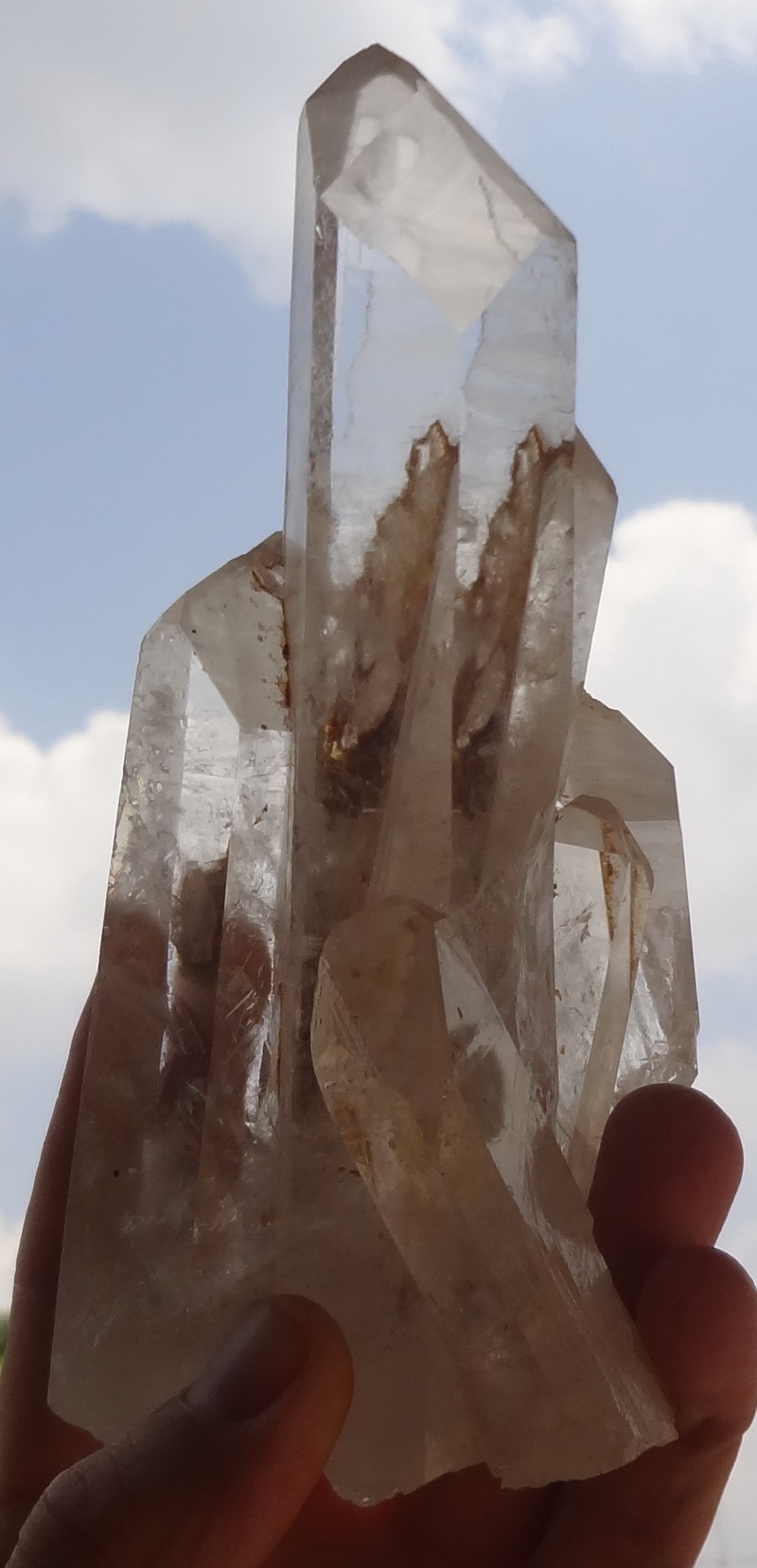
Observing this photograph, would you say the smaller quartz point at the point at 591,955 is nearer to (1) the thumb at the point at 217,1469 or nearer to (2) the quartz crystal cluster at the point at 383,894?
(2) the quartz crystal cluster at the point at 383,894

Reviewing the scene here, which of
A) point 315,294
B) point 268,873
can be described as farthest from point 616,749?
point 315,294

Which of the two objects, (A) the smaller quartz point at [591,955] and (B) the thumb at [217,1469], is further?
(A) the smaller quartz point at [591,955]

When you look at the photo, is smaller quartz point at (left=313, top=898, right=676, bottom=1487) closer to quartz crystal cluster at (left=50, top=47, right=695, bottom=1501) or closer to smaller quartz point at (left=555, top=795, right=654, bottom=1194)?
quartz crystal cluster at (left=50, top=47, right=695, bottom=1501)

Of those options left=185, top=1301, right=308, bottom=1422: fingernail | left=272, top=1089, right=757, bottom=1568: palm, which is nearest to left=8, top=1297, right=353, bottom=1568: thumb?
left=185, top=1301, right=308, bottom=1422: fingernail

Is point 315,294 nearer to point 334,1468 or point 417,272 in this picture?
point 417,272

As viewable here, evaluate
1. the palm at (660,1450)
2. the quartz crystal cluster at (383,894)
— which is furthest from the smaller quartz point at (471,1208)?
the palm at (660,1450)

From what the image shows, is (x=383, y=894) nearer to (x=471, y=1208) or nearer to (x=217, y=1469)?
(x=471, y=1208)

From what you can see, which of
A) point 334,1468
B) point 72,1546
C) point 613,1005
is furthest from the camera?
point 613,1005

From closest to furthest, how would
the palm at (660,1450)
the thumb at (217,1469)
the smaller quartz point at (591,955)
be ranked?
the thumb at (217,1469) < the palm at (660,1450) < the smaller quartz point at (591,955)
